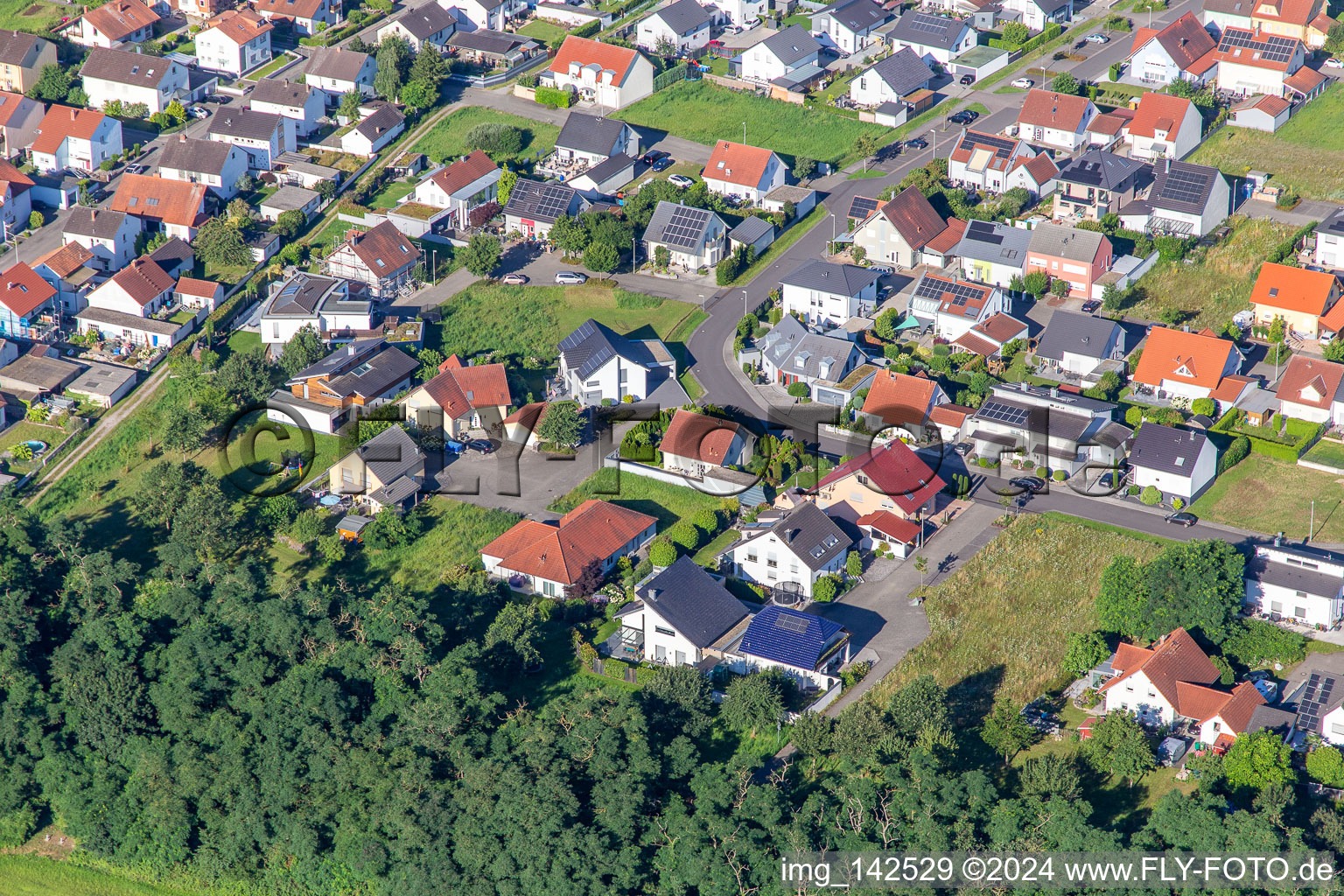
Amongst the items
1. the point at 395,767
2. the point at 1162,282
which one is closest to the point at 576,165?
the point at 1162,282

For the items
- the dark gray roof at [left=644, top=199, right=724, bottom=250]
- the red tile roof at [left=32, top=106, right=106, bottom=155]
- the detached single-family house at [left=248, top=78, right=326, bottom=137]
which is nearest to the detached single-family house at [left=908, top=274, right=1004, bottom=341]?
the dark gray roof at [left=644, top=199, right=724, bottom=250]

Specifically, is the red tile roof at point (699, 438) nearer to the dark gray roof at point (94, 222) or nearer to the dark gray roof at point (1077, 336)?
the dark gray roof at point (1077, 336)

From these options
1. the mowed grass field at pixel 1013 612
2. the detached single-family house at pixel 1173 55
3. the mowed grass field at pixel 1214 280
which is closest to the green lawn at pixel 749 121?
the detached single-family house at pixel 1173 55

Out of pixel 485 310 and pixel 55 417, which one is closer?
pixel 55 417

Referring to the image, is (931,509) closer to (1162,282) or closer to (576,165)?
(1162,282)

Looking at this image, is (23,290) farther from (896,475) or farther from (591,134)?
(896,475)

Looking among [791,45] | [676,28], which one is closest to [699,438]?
[791,45]
